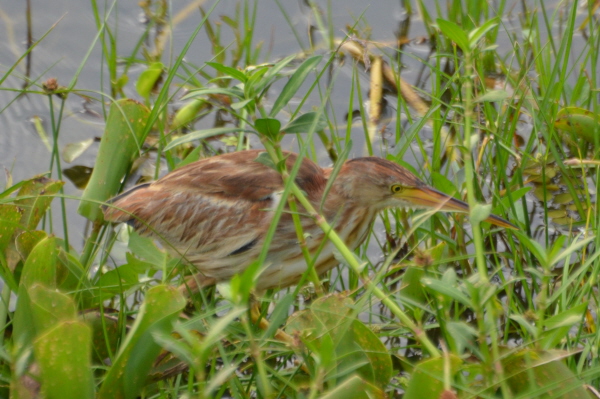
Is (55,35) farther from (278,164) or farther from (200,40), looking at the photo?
(278,164)

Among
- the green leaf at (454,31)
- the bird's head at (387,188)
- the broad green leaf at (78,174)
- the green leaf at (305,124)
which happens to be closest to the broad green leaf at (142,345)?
the green leaf at (305,124)

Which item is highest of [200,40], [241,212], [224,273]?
[200,40]

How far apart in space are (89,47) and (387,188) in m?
2.00

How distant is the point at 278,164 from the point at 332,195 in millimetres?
989

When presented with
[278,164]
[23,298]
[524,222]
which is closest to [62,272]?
[23,298]

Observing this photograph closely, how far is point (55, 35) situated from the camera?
169 inches

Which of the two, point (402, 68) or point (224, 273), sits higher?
point (402, 68)

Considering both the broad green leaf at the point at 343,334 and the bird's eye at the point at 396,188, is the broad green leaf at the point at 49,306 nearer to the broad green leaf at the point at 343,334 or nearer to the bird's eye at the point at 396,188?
the broad green leaf at the point at 343,334

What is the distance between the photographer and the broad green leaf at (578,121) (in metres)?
3.29

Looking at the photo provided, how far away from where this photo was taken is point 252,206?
2.92 metres

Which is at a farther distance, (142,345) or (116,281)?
(116,281)

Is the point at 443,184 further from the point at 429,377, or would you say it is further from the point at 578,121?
the point at 429,377

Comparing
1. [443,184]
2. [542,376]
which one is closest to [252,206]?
[443,184]

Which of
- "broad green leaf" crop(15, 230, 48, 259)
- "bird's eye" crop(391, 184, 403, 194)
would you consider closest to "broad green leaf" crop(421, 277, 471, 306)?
"bird's eye" crop(391, 184, 403, 194)
